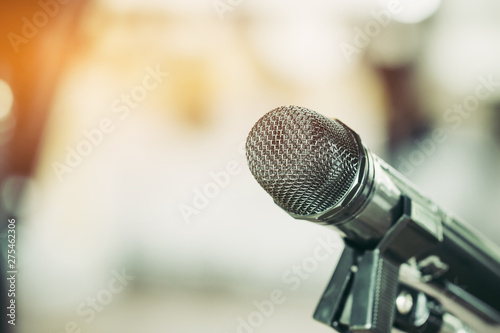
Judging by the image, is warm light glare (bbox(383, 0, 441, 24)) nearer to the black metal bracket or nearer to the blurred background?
the blurred background

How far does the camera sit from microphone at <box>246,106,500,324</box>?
1.87 feet

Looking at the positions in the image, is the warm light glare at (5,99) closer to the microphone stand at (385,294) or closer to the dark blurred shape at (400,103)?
the microphone stand at (385,294)

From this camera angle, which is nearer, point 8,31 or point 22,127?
point 8,31

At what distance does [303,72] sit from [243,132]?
0.88 metres

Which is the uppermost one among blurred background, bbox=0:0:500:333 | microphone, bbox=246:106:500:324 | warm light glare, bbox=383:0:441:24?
warm light glare, bbox=383:0:441:24

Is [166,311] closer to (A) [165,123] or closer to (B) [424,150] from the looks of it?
(A) [165,123]

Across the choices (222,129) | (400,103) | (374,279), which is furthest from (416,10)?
(374,279)

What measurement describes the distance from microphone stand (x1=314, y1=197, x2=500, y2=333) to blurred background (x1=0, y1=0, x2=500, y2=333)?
3.84m

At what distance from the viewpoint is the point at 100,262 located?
4770 millimetres

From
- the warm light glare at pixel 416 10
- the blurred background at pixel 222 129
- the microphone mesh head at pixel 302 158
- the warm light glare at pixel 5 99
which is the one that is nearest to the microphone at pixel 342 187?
the microphone mesh head at pixel 302 158

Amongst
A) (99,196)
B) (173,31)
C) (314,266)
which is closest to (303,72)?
(173,31)

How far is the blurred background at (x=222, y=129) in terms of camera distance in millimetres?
4629

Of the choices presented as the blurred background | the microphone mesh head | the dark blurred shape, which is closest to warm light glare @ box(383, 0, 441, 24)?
the blurred background

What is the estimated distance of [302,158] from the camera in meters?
0.57
